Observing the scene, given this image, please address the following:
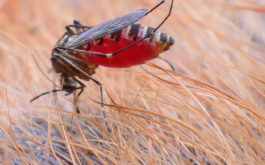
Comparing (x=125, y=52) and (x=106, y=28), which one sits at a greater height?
(x=106, y=28)

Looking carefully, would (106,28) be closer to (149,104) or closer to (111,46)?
(111,46)

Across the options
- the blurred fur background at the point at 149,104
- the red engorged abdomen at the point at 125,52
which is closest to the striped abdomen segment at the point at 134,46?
the red engorged abdomen at the point at 125,52

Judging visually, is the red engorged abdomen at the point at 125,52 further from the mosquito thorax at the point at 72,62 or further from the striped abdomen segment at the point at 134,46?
the mosquito thorax at the point at 72,62

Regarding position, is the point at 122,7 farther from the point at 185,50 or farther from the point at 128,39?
the point at 128,39

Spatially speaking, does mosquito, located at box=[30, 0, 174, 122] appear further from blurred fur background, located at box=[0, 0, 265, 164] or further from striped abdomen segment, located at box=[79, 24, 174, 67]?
blurred fur background, located at box=[0, 0, 265, 164]

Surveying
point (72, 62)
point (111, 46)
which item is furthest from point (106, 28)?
point (72, 62)

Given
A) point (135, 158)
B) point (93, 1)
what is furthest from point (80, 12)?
point (135, 158)

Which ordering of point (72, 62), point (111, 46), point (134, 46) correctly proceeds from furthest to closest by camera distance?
1. point (72, 62)
2. point (111, 46)
3. point (134, 46)
